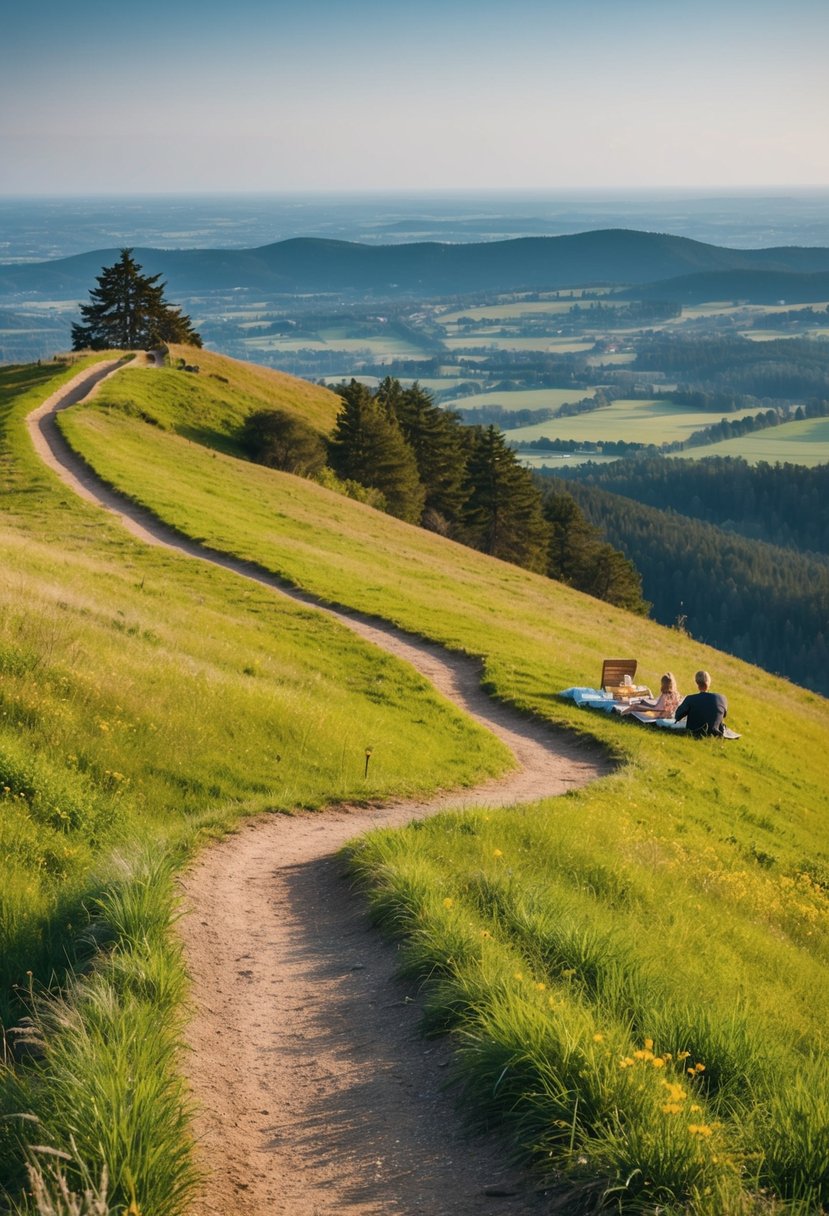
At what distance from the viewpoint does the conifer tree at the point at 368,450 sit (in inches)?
2510

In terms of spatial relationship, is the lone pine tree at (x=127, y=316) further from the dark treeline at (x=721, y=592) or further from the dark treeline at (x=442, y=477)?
the dark treeline at (x=721, y=592)

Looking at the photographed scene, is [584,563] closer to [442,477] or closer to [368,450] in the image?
[442,477]

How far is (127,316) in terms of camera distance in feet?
265

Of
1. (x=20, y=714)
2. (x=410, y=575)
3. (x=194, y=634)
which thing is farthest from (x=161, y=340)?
(x=20, y=714)

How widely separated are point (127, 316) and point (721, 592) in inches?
4891

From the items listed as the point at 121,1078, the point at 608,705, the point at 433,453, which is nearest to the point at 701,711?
the point at 608,705

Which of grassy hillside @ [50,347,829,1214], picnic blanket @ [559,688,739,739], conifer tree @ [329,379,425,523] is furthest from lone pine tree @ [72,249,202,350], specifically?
picnic blanket @ [559,688,739,739]

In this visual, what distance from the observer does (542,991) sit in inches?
283

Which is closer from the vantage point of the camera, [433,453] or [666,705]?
[666,705]

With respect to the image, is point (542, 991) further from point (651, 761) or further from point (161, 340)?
point (161, 340)

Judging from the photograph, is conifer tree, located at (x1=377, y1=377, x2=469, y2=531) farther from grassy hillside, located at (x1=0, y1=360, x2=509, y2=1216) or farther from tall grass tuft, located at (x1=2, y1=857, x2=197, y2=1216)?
tall grass tuft, located at (x1=2, y1=857, x2=197, y2=1216)

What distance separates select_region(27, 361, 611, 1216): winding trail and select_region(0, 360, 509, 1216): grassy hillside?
A: 384mm

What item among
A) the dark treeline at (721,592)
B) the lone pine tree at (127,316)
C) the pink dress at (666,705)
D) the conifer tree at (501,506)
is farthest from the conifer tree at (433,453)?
the dark treeline at (721,592)

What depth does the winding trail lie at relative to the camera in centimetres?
568
